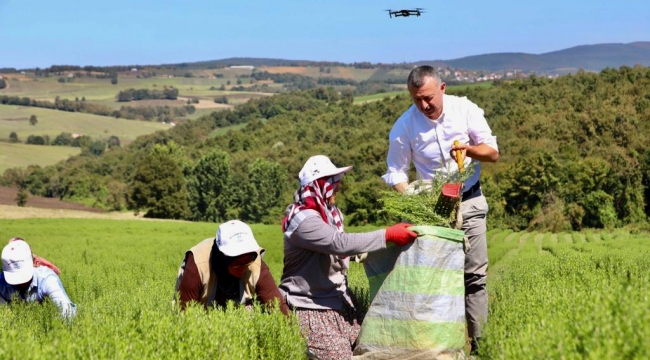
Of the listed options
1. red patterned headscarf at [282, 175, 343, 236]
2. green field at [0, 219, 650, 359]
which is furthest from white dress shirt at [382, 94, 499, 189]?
green field at [0, 219, 650, 359]

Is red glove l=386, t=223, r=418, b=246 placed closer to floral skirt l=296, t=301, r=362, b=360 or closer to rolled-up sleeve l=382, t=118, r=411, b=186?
rolled-up sleeve l=382, t=118, r=411, b=186

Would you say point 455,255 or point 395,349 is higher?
point 455,255

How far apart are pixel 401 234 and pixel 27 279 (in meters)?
3.11

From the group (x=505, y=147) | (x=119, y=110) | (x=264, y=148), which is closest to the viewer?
(x=505, y=147)

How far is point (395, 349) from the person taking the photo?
5301 millimetres

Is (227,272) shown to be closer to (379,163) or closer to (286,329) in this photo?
(286,329)

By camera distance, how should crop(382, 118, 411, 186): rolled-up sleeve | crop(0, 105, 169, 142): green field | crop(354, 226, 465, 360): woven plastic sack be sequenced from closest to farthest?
crop(354, 226, 465, 360): woven plastic sack, crop(382, 118, 411, 186): rolled-up sleeve, crop(0, 105, 169, 142): green field

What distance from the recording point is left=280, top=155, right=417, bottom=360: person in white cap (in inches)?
214

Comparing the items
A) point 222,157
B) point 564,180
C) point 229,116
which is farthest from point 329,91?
point 564,180

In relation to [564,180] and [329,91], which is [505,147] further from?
[329,91]

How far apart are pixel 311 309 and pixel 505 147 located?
87.1 metres

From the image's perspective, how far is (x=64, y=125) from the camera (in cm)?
16475

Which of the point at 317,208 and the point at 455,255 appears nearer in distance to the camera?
the point at 455,255

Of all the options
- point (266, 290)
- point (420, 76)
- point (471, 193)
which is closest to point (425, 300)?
point (471, 193)
